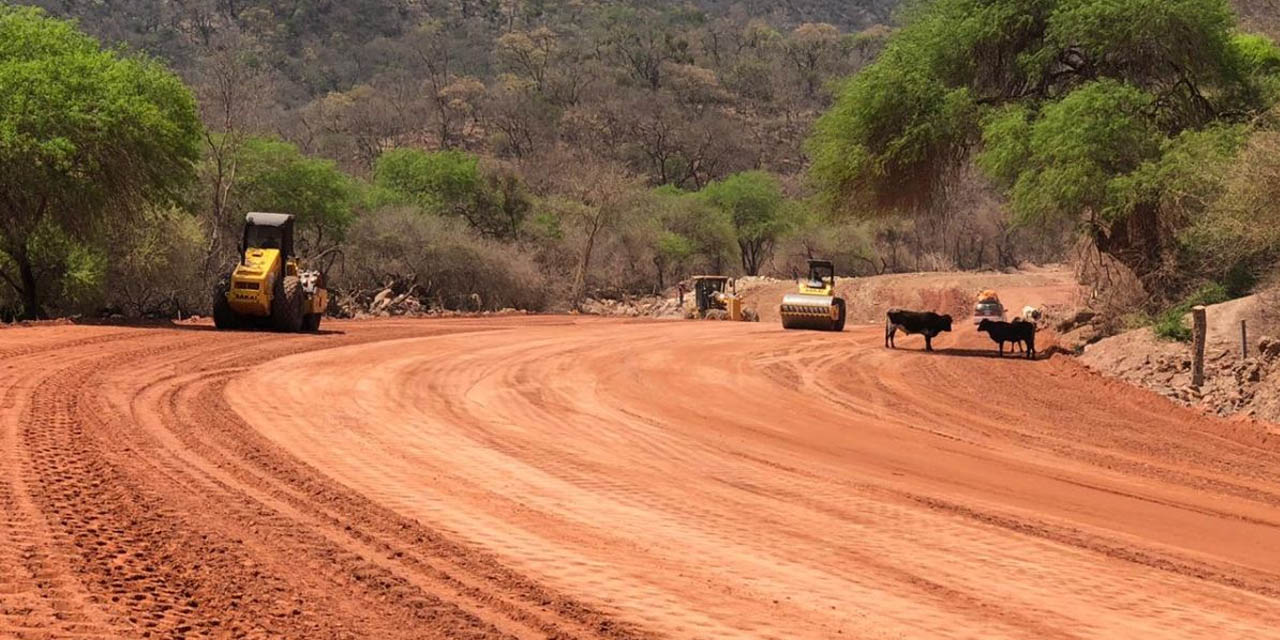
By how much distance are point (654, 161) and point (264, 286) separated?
80.1 metres

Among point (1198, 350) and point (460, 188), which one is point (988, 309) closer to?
point (1198, 350)

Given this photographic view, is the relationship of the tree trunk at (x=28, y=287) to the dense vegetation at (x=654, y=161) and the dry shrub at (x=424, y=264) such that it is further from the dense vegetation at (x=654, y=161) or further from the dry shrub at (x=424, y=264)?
the dry shrub at (x=424, y=264)

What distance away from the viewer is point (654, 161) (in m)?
106

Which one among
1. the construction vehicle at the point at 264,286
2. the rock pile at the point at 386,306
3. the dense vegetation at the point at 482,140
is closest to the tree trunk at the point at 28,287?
the dense vegetation at the point at 482,140

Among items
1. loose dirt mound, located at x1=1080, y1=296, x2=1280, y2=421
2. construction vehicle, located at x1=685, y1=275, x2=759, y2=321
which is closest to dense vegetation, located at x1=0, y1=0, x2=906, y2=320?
construction vehicle, located at x1=685, y1=275, x2=759, y2=321

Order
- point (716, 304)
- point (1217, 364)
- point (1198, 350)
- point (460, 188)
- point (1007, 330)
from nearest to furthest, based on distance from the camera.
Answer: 1. point (1198, 350)
2. point (1217, 364)
3. point (1007, 330)
4. point (716, 304)
5. point (460, 188)

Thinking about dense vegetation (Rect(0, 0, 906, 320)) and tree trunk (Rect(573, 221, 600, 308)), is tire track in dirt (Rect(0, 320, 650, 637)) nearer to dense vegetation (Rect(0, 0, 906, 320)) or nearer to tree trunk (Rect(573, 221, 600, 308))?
dense vegetation (Rect(0, 0, 906, 320))

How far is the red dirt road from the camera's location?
24.0ft

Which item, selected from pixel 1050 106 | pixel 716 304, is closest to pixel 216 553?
pixel 1050 106

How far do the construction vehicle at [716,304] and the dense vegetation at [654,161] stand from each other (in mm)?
4734

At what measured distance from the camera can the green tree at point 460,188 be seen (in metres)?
67.8

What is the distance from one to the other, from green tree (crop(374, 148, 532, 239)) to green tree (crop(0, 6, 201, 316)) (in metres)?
32.3

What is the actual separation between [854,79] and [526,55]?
4048 inches

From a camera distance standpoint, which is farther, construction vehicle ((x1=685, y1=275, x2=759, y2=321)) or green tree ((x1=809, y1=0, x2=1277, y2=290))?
construction vehicle ((x1=685, y1=275, x2=759, y2=321))
